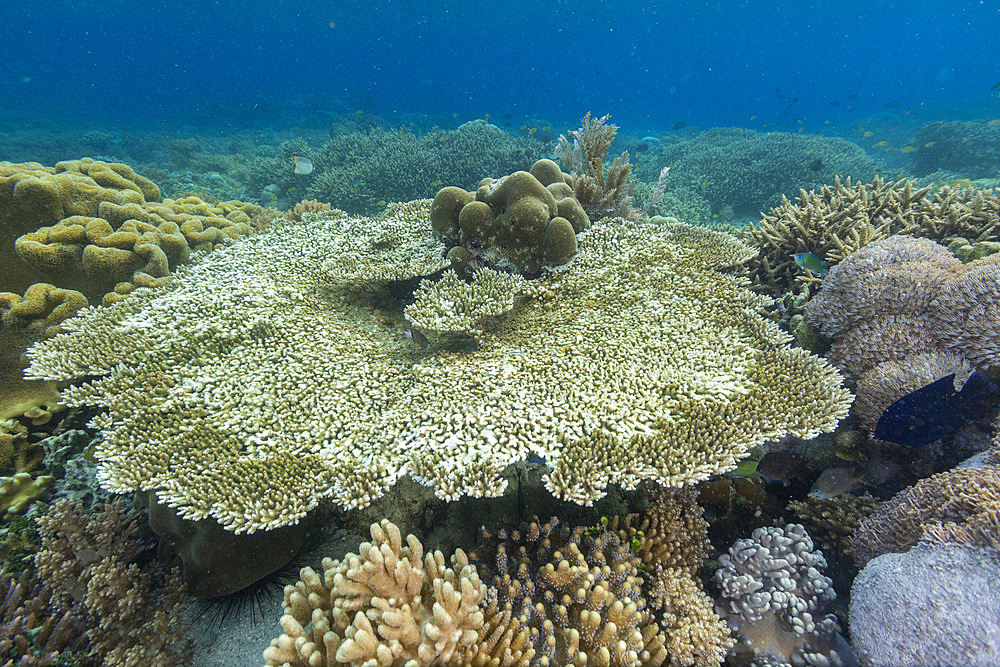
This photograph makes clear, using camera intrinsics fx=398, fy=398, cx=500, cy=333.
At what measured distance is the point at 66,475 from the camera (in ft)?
12.2

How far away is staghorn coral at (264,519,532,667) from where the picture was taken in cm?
Result: 213

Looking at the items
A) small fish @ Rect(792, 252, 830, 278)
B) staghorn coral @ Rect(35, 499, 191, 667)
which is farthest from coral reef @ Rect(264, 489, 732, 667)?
small fish @ Rect(792, 252, 830, 278)

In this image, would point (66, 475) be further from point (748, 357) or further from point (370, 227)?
point (748, 357)

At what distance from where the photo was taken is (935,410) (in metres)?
2.86

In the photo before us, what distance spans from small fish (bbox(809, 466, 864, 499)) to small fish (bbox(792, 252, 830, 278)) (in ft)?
8.14

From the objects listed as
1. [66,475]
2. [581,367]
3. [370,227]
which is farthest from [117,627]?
[370,227]

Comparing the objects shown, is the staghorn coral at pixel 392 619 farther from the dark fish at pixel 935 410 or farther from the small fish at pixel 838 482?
the dark fish at pixel 935 410

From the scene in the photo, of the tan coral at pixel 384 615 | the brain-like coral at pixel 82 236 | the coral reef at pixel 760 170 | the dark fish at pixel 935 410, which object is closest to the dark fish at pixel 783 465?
the dark fish at pixel 935 410

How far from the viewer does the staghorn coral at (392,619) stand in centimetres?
213

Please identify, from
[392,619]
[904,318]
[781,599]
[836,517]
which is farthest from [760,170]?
[392,619]

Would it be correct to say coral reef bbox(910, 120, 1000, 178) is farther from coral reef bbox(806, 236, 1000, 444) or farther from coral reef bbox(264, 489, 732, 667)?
coral reef bbox(264, 489, 732, 667)

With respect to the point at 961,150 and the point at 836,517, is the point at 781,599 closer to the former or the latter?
the point at 836,517

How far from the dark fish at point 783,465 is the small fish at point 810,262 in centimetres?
251

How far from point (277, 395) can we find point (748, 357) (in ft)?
14.3
